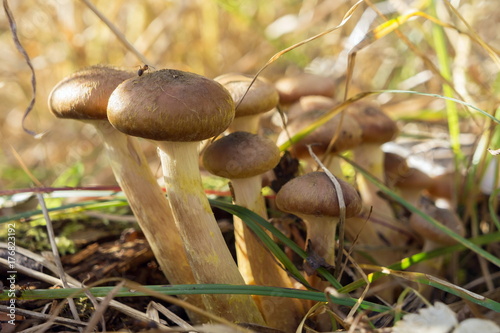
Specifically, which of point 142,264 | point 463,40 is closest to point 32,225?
point 142,264

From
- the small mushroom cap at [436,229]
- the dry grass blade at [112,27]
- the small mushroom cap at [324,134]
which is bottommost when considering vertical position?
the small mushroom cap at [436,229]

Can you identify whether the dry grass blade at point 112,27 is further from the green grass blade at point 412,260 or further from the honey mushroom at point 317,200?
the green grass blade at point 412,260

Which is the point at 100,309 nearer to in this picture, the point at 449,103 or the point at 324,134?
the point at 324,134

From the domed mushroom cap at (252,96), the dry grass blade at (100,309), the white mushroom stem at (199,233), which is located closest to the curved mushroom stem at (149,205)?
the white mushroom stem at (199,233)

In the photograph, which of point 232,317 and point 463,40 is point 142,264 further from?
point 463,40

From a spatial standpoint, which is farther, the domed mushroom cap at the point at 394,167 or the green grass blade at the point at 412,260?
the domed mushroom cap at the point at 394,167

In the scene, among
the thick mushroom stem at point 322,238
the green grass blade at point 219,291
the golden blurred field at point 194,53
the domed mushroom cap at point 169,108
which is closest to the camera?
the domed mushroom cap at point 169,108

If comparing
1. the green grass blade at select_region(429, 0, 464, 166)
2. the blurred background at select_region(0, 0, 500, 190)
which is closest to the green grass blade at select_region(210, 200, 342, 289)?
the green grass blade at select_region(429, 0, 464, 166)
